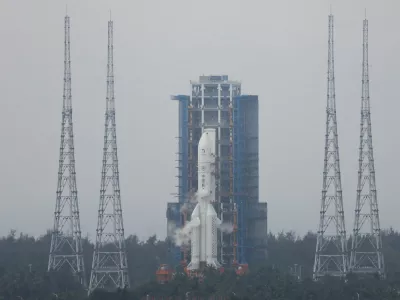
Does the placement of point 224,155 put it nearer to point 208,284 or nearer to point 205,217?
point 205,217

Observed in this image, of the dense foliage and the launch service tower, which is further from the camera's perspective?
the launch service tower

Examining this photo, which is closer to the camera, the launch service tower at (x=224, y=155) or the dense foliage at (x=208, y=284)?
the dense foliage at (x=208, y=284)

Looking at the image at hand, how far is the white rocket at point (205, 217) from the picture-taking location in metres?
119

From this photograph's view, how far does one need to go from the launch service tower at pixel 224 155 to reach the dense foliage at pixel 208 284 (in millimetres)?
3724

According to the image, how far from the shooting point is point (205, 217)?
11950 cm

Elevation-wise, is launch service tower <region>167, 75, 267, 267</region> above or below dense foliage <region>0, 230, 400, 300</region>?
above

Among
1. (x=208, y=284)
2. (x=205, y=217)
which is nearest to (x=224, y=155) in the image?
(x=205, y=217)

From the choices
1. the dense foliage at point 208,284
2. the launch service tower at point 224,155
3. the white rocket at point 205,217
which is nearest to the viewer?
the dense foliage at point 208,284

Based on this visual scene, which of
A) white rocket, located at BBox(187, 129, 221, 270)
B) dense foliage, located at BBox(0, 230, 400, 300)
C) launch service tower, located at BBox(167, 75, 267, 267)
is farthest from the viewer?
launch service tower, located at BBox(167, 75, 267, 267)

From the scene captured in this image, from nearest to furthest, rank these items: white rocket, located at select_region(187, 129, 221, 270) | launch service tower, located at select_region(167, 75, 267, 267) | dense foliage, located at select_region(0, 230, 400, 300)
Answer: dense foliage, located at select_region(0, 230, 400, 300)
white rocket, located at select_region(187, 129, 221, 270)
launch service tower, located at select_region(167, 75, 267, 267)

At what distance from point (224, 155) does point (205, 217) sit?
20.7 feet

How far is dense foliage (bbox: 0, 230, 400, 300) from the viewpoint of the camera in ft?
357

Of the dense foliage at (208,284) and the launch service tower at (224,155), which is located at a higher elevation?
the launch service tower at (224,155)

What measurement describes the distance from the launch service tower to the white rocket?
8.10 feet
